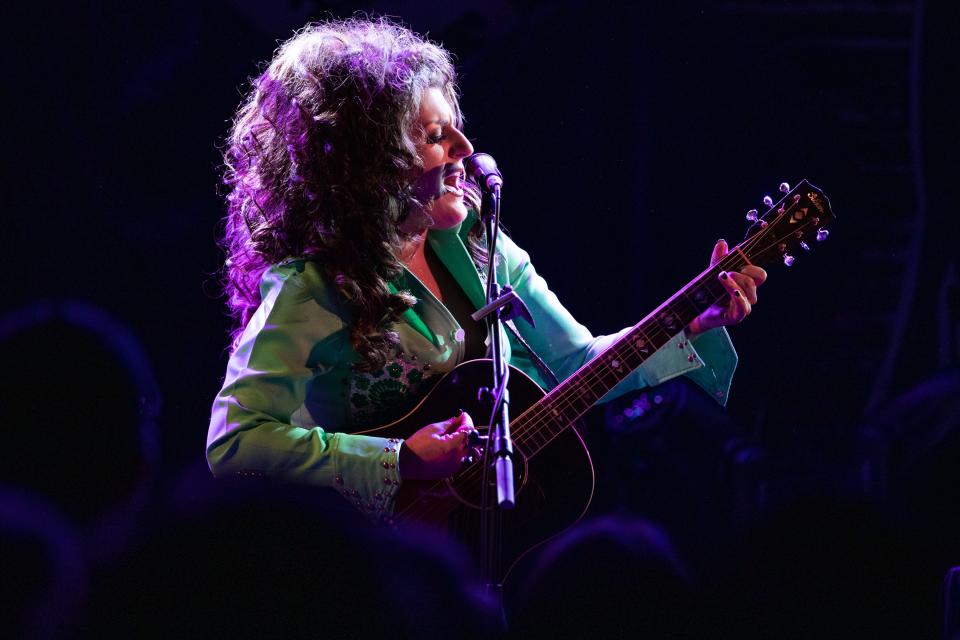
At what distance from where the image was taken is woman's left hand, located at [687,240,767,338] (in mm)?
2078

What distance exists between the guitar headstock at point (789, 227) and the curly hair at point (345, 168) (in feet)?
2.63

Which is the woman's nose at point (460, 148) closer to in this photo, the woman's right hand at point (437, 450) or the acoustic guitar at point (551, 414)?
the acoustic guitar at point (551, 414)

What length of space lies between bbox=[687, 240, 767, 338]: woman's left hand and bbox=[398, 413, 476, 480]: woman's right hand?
0.65 m

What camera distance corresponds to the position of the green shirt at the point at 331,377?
195 cm

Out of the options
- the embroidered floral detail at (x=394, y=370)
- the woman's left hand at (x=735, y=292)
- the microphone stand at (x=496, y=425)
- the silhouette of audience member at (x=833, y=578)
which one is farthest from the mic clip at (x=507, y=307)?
the silhouette of audience member at (x=833, y=578)

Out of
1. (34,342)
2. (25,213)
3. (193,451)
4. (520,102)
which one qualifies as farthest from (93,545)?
(520,102)

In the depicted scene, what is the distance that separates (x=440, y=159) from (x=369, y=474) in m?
0.76

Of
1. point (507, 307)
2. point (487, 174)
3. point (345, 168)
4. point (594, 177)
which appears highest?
point (594, 177)

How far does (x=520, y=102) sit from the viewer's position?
299cm

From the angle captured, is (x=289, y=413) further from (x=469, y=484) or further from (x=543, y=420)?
(x=543, y=420)

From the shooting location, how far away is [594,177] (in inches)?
118

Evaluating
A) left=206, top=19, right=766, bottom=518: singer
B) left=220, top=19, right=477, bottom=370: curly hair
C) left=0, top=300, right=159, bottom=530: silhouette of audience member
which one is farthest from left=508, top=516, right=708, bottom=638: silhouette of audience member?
left=0, top=300, right=159, bottom=530: silhouette of audience member

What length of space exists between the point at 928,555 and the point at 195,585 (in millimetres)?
2327

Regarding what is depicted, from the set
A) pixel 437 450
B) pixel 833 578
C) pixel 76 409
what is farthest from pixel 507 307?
pixel 76 409
